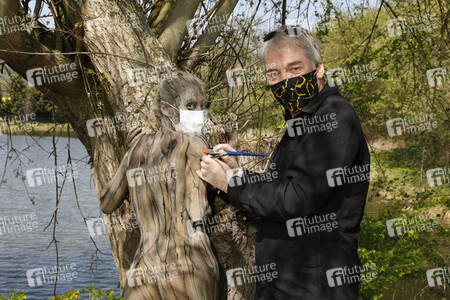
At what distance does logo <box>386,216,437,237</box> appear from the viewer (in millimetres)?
6652

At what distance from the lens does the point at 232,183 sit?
2.26 metres

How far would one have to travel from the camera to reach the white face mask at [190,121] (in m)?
2.54

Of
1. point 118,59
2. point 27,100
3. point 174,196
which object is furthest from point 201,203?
point 27,100

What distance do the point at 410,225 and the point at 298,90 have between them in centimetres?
538

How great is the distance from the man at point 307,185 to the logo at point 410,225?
502cm

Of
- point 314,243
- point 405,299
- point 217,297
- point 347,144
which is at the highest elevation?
point 347,144

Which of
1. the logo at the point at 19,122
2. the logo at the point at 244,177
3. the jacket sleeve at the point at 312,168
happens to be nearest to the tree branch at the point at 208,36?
the logo at the point at 19,122

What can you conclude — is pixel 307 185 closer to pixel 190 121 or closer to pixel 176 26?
pixel 190 121

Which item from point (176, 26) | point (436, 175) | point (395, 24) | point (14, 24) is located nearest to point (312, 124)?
point (176, 26)

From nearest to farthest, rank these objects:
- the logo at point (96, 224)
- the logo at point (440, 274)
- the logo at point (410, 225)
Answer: the logo at point (96, 224) < the logo at point (410, 225) < the logo at point (440, 274)

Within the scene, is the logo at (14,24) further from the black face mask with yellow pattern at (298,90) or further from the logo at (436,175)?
the logo at (436,175)

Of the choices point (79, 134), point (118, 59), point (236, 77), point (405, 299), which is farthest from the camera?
point (405, 299)

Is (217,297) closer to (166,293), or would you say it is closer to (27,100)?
(166,293)

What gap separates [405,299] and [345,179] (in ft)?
32.8
